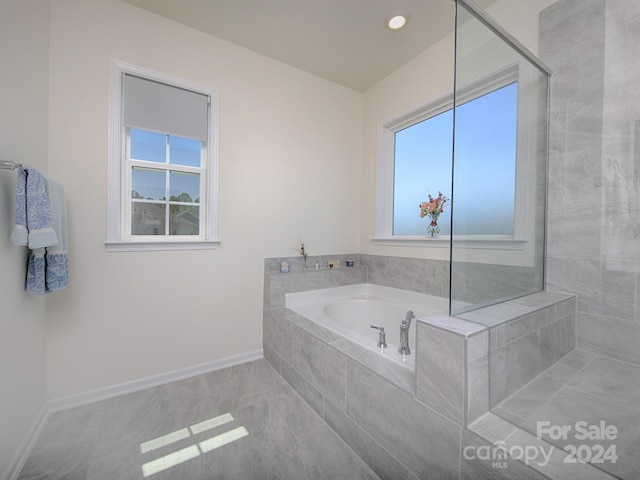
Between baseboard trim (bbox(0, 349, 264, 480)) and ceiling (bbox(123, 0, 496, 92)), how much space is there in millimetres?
2737

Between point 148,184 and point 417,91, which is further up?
point 417,91

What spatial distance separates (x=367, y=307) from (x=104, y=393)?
7.10ft

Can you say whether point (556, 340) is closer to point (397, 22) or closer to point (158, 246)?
point (397, 22)

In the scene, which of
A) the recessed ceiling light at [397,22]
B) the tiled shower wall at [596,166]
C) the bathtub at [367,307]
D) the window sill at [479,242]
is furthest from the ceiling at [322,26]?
the bathtub at [367,307]

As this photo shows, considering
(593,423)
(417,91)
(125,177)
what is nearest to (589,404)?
(593,423)

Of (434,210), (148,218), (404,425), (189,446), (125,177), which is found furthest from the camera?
(434,210)

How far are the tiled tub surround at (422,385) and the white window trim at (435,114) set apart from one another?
1.20ft

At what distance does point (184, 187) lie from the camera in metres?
2.15

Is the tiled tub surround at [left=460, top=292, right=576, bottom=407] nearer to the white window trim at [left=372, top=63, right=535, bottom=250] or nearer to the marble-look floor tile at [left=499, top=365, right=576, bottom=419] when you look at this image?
the marble-look floor tile at [left=499, top=365, right=576, bottom=419]

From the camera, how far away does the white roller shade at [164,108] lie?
1.90 meters

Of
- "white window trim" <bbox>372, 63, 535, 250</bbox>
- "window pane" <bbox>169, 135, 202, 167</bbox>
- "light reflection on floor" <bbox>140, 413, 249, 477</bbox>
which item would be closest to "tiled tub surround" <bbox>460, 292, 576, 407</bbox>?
"white window trim" <bbox>372, 63, 535, 250</bbox>

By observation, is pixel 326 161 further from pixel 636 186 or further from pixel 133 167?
pixel 636 186

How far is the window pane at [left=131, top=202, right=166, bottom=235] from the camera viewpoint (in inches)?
77.9

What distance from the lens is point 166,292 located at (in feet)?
6.63
